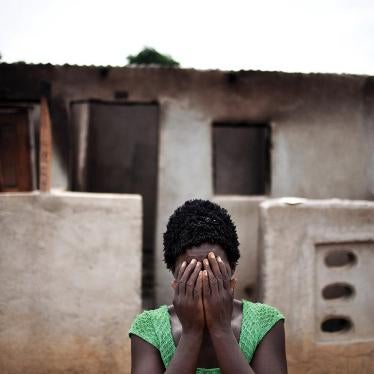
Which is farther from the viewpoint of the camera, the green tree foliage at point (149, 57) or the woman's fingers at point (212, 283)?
the green tree foliage at point (149, 57)

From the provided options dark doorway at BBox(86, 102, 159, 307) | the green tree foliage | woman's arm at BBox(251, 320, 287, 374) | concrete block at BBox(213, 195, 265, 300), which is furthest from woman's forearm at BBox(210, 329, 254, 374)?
the green tree foliage

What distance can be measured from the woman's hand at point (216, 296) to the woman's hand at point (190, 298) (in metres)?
0.02

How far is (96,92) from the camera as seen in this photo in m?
6.68

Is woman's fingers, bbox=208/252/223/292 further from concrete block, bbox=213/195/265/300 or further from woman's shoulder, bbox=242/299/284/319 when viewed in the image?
concrete block, bbox=213/195/265/300

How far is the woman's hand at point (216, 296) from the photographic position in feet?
5.34

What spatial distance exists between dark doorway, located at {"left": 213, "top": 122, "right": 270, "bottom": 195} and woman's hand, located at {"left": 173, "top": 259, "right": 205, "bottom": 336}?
28.3 feet

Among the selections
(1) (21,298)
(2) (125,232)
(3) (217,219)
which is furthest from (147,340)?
(1) (21,298)

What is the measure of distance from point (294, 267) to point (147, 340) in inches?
133

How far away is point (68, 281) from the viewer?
15.5ft

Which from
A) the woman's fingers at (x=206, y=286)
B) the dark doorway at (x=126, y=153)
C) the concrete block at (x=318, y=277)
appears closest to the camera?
the woman's fingers at (x=206, y=286)

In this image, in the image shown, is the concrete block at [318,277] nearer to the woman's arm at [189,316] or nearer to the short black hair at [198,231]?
the short black hair at [198,231]

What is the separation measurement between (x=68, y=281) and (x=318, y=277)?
110 inches

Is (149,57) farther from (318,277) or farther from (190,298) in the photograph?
(190,298)

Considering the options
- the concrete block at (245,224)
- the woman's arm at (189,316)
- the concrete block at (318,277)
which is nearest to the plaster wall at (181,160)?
the concrete block at (245,224)
